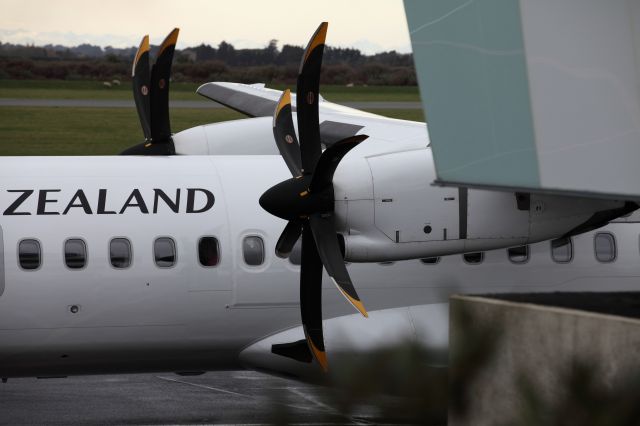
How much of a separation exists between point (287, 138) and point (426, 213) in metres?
2.22

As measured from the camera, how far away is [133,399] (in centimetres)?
1672

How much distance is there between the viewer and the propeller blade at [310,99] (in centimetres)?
1256

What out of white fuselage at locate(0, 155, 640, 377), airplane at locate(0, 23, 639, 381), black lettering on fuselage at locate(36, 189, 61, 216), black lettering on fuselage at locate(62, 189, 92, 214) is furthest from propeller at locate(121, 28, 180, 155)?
black lettering on fuselage at locate(36, 189, 61, 216)

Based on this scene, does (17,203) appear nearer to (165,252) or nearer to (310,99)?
(165,252)

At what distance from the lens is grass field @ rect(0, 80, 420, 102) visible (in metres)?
63.8

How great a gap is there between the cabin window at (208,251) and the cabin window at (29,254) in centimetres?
204

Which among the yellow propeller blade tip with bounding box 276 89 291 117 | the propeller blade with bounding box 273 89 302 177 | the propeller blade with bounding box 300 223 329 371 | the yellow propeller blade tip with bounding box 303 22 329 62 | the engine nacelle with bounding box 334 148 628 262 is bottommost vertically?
the propeller blade with bounding box 300 223 329 371

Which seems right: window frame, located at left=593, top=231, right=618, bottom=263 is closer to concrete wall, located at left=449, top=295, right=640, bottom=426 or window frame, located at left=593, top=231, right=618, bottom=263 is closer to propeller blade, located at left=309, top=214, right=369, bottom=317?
Answer: propeller blade, located at left=309, top=214, right=369, bottom=317

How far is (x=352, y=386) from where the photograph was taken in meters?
5.62

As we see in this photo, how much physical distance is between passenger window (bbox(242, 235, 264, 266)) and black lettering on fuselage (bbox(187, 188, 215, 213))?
661mm

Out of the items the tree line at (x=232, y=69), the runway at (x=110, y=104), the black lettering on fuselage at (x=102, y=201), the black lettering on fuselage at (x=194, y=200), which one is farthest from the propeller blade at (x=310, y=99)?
the tree line at (x=232, y=69)

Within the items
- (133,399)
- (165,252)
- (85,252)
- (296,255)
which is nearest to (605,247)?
(296,255)

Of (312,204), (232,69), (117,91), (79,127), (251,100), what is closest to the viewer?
(312,204)

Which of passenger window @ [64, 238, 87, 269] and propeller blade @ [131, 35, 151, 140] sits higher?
propeller blade @ [131, 35, 151, 140]
